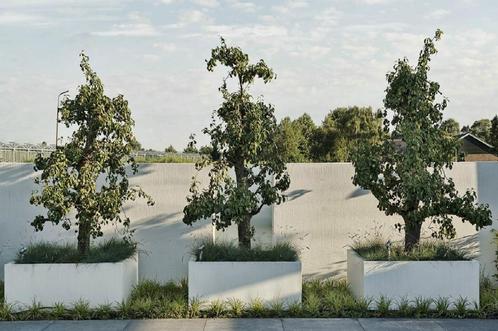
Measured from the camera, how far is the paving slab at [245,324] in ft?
21.6

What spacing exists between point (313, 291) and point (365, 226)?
1329 mm

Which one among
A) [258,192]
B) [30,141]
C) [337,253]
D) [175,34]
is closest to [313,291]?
[337,253]


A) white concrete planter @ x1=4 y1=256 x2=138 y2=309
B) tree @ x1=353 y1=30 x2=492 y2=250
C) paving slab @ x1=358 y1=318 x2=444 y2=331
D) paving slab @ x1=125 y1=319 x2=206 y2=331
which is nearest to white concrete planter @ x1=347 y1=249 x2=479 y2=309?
paving slab @ x1=358 y1=318 x2=444 y2=331

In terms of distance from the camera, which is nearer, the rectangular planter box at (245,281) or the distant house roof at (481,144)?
the rectangular planter box at (245,281)

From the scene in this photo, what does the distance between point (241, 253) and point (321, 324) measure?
138 centimetres

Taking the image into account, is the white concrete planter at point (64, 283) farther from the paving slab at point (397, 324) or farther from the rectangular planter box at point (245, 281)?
the paving slab at point (397, 324)

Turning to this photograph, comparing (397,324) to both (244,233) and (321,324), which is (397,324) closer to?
(321,324)

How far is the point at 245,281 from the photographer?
24.1ft

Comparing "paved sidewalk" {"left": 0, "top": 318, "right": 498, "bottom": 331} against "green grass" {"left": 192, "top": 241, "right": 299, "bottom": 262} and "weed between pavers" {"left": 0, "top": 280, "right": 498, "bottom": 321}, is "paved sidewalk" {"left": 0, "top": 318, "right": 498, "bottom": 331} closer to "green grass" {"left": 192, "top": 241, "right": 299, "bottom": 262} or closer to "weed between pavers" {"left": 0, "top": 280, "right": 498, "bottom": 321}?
"weed between pavers" {"left": 0, "top": 280, "right": 498, "bottom": 321}

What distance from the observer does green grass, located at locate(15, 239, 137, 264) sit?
24.6 ft

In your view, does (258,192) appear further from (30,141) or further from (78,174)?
(30,141)

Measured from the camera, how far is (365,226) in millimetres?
8859

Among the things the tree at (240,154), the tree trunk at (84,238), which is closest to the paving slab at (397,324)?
the tree at (240,154)

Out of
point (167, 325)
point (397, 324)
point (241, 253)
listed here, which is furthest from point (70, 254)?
point (397, 324)
